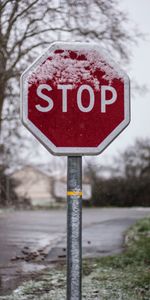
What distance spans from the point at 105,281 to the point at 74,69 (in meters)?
5.12

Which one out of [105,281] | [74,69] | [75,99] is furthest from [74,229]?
[105,281]

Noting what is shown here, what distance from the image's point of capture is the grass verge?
20.7 ft

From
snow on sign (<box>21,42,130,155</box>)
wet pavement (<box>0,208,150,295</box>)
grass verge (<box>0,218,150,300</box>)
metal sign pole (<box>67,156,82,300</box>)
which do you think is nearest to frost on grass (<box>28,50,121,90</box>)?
snow on sign (<box>21,42,130,155</box>)

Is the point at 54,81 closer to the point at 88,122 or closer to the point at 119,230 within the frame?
the point at 88,122

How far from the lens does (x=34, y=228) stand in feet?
60.0

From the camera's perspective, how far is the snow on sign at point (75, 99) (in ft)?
7.99

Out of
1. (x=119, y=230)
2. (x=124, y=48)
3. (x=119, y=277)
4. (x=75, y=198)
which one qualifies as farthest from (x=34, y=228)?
(x=75, y=198)

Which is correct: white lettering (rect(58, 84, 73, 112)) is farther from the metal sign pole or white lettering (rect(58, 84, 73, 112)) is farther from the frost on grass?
the metal sign pole

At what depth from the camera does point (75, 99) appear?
2439 mm

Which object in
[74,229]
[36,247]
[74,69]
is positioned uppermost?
[74,69]

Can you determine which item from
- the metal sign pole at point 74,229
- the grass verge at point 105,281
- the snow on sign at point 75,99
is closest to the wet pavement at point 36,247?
the grass verge at point 105,281

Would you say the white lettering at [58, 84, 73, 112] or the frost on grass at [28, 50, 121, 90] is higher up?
the frost on grass at [28, 50, 121, 90]

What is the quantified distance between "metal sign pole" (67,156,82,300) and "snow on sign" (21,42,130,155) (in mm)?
81

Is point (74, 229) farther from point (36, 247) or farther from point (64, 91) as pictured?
point (36, 247)
